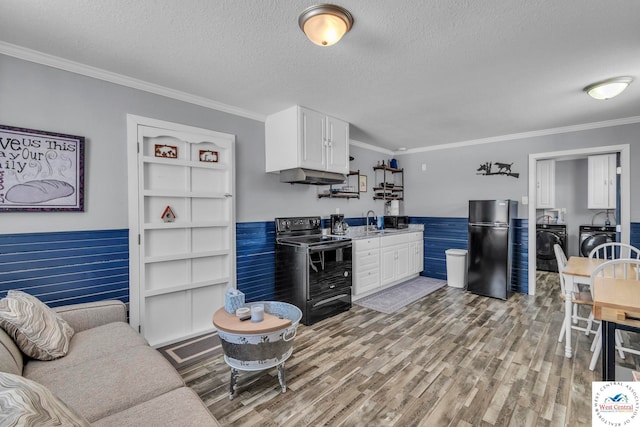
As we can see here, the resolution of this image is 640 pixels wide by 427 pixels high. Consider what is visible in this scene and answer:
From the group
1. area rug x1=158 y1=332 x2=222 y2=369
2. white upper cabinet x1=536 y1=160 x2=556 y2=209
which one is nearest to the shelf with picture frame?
area rug x1=158 y1=332 x2=222 y2=369

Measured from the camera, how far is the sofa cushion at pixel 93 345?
1580 millimetres

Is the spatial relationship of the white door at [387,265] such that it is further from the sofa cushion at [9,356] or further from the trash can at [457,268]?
the sofa cushion at [9,356]

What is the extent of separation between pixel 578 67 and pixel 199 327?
13.8ft

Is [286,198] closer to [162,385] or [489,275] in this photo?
[162,385]

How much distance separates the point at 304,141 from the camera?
10.8 feet

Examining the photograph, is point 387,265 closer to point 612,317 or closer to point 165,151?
point 612,317

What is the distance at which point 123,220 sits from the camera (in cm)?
258

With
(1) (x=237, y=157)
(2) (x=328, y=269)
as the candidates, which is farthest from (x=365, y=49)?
(2) (x=328, y=269)

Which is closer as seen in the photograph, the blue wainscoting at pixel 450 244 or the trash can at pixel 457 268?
the blue wainscoting at pixel 450 244

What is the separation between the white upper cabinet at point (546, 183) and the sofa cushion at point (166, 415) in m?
6.88

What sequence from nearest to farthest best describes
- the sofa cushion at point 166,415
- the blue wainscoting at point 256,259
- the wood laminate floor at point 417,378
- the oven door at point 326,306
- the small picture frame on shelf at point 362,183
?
the sofa cushion at point 166,415 → the wood laminate floor at point 417,378 → the oven door at point 326,306 → the blue wainscoting at point 256,259 → the small picture frame on shelf at point 362,183

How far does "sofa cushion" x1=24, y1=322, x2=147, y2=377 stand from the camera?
1580mm

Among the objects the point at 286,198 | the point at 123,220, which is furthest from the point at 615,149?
the point at 123,220

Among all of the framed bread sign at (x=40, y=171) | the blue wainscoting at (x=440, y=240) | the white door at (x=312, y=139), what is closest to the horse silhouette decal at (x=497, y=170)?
the blue wainscoting at (x=440, y=240)
